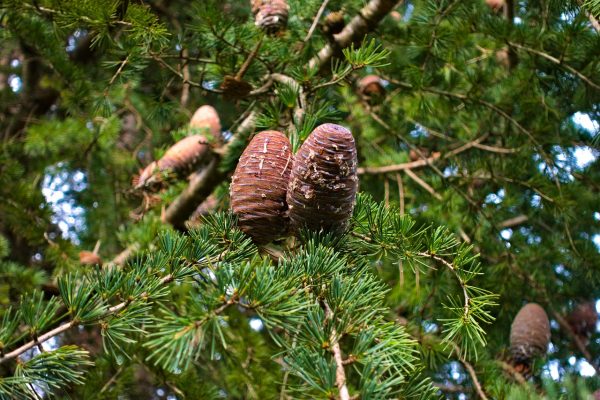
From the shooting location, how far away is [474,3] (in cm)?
194

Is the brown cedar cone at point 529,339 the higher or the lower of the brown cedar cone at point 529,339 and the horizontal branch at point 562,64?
the lower

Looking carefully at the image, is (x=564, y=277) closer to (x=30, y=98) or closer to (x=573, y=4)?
(x=573, y=4)

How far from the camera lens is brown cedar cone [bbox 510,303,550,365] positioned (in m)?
1.64

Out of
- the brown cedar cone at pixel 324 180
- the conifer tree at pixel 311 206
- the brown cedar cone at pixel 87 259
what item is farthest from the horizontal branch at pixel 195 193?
A: the brown cedar cone at pixel 324 180

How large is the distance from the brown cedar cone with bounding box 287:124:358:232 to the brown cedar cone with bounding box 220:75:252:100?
0.54 metres

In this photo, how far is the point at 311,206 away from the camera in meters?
0.92

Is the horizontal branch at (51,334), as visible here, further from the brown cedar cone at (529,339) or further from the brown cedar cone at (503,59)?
the brown cedar cone at (503,59)

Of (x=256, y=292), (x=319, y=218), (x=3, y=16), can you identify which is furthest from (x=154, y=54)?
(x=256, y=292)

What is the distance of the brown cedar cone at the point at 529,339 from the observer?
1.64 meters

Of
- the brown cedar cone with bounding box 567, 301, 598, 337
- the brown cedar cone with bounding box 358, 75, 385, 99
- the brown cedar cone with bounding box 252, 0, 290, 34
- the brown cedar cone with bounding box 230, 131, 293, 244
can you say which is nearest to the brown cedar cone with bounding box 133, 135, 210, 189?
the brown cedar cone with bounding box 252, 0, 290, 34

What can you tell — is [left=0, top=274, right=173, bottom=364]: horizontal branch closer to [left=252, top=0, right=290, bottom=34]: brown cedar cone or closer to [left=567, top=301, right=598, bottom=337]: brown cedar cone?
[left=252, top=0, right=290, bottom=34]: brown cedar cone

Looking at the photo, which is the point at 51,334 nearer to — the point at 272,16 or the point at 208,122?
the point at 272,16

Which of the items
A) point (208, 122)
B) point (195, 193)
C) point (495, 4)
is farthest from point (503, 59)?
point (195, 193)

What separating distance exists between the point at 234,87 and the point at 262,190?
51 centimetres
